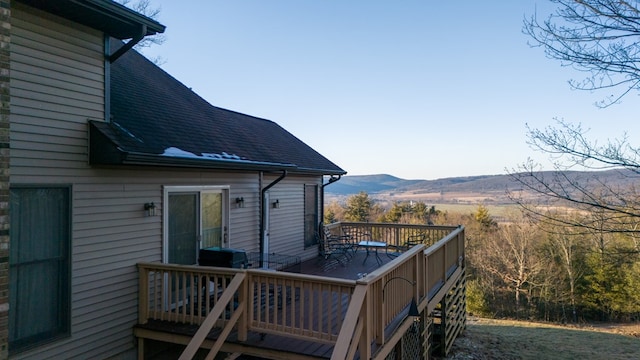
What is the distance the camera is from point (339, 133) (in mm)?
29719

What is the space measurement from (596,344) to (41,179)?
18015 mm

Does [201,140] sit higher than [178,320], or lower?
higher

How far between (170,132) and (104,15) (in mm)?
2094

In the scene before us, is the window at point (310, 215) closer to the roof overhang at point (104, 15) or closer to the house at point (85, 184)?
the house at point (85, 184)

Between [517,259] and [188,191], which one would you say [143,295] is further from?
[517,259]

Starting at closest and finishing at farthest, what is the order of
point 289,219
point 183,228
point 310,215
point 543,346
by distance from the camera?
1. point 183,228
2. point 289,219
3. point 310,215
4. point 543,346

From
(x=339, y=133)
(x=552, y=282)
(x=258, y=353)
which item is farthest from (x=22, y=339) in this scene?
(x=552, y=282)

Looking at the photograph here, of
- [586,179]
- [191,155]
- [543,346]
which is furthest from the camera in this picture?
[543,346]

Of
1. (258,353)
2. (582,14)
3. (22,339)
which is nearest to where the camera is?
(22,339)

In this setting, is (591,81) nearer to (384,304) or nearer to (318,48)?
(384,304)

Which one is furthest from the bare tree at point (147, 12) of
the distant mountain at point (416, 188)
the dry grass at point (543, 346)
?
the dry grass at point (543, 346)

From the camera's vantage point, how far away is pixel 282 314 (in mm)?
4656

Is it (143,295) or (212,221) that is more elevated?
(212,221)

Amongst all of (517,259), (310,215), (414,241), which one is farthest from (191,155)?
(517,259)
